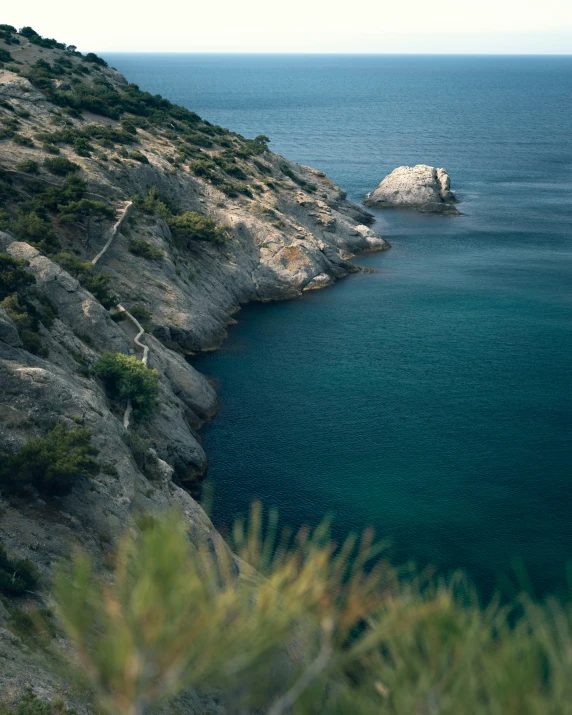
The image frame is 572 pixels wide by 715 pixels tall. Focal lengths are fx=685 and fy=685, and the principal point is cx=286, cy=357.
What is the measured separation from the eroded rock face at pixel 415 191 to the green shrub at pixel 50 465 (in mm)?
128769

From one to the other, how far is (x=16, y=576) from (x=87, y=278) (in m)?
43.0

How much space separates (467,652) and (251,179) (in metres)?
113

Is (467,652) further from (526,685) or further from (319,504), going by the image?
(319,504)

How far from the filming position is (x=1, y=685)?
22.3m

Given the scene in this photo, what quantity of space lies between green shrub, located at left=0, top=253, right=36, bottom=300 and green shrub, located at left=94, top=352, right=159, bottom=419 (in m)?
8.28

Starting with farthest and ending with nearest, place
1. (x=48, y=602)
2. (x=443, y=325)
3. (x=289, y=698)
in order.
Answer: (x=443, y=325), (x=48, y=602), (x=289, y=698)

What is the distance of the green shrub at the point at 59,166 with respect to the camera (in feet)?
277

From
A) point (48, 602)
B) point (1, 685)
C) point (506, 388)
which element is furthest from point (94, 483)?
point (506, 388)

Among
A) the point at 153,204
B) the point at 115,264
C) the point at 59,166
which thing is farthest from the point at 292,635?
the point at 153,204

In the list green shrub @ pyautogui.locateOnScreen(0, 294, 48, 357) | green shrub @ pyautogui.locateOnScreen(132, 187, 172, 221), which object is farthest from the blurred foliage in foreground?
green shrub @ pyautogui.locateOnScreen(132, 187, 172, 221)

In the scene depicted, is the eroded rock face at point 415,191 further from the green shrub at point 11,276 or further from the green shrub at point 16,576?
the green shrub at point 16,576

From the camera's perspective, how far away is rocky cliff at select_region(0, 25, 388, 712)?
37.3 metres

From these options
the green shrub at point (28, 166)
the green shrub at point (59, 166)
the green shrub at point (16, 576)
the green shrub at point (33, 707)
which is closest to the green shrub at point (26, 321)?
the green shrub at point (16, 576)

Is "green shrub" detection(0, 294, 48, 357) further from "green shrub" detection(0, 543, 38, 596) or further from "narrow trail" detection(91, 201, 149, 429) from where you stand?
"green shrub" detection(0, 543, 38, 596)
